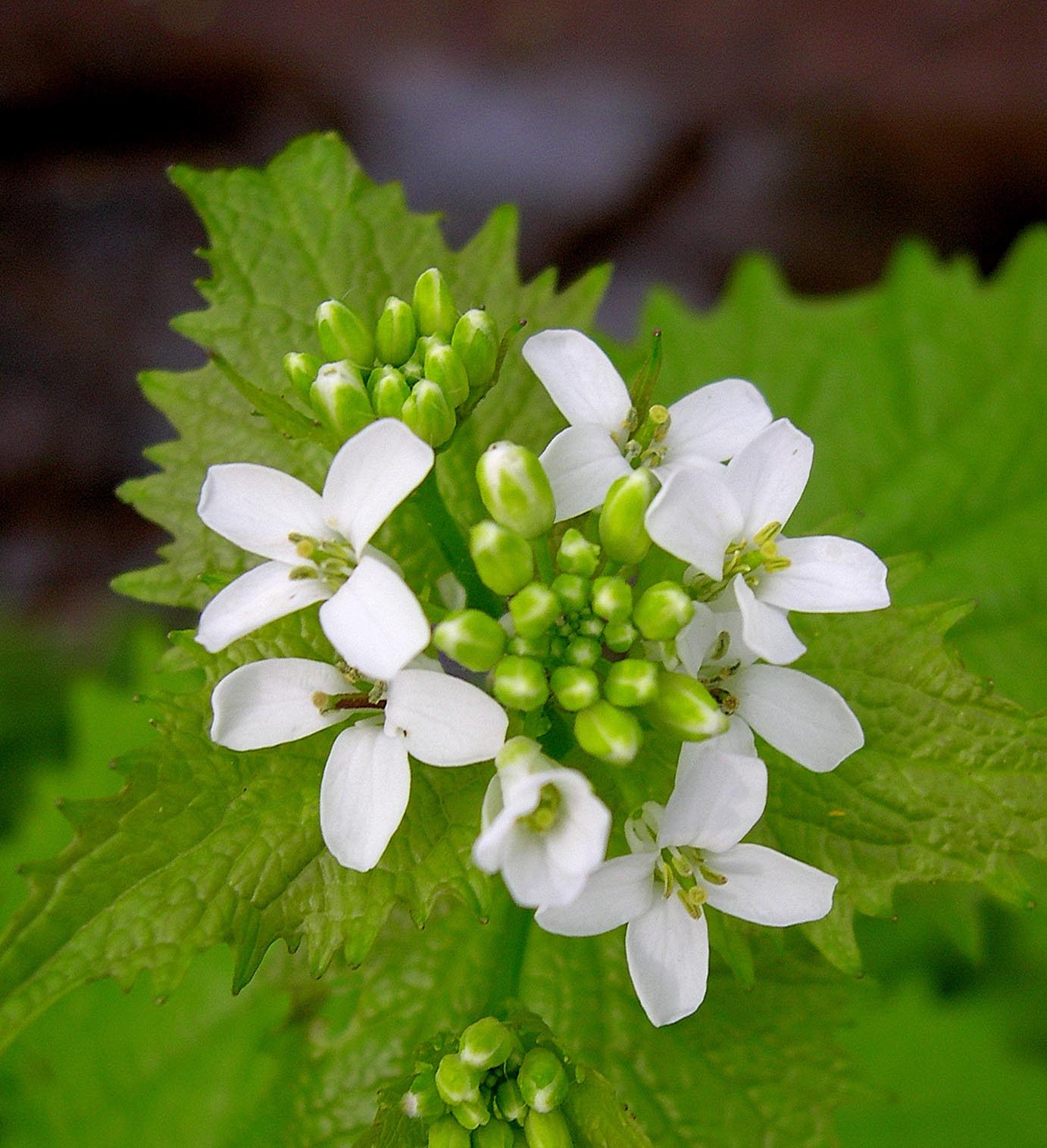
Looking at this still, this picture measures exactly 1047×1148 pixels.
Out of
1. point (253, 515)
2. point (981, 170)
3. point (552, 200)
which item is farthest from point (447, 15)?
point (253, 515)

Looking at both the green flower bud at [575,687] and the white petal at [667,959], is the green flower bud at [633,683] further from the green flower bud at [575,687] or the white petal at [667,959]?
the white petal at [667,959]

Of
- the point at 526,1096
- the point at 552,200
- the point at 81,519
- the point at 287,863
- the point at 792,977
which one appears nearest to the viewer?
the point at 526,1096

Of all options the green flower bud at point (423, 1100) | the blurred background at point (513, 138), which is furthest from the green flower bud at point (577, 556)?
the blurred background at point (513, 138)

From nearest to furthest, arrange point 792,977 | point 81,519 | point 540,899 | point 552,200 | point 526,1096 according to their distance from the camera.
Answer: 1. point 540,899
2. point 526,1096
3. point 792,977
4. point 81,519
5. point 552,200

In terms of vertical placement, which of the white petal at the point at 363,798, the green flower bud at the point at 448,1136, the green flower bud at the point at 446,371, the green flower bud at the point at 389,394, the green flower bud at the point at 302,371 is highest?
the green flower bud at the point at 446,371

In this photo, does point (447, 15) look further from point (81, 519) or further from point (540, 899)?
point (540, 899)

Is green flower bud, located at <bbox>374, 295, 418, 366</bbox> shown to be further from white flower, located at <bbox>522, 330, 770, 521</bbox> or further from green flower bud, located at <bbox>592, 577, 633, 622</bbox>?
green flower bud, located at <bbox>592, 577, 633, 622</bbox>

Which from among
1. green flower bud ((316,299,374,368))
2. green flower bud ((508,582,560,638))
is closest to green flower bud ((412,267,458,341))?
green flower bud ((316,299,374,368))
